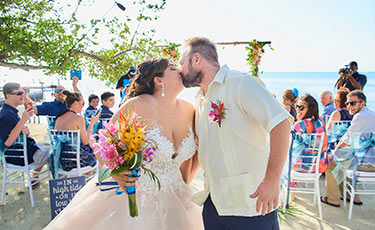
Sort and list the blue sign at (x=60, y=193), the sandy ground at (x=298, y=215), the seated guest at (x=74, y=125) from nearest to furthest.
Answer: the blue sign at (x=60, y=193) → the sandy ground at (x=298, y=215) → the seated guest at (x=74, y=125)

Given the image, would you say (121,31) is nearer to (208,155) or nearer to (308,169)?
(308,169)

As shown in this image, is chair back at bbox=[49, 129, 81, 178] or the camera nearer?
chair back at bbox=[49, 129, 81, 178]

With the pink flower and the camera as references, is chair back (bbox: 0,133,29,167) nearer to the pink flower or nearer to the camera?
the pink flower

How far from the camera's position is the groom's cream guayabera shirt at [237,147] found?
1749 mm

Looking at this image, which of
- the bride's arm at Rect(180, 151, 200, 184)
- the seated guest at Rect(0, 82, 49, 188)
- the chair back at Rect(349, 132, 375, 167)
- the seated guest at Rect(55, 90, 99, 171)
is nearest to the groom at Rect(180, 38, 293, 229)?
the bride's arm at Rect(180, 151, 200, 184)

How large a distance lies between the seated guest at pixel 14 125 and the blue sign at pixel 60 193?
48.7 inches

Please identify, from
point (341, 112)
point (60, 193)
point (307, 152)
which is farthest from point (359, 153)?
point (60, 193)

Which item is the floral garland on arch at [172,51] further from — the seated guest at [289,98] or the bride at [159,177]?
the seated guest at [289,98]

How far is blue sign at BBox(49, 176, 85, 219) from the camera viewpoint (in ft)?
11.7

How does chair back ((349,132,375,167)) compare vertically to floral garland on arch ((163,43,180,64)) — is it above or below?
below

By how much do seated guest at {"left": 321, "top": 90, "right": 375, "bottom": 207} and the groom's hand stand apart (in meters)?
3.21

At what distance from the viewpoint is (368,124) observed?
4.24m

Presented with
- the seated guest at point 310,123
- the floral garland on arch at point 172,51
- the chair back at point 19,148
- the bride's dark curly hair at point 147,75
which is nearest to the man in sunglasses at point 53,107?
the chair back at point 19,148

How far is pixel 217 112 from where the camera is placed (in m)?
1.80
